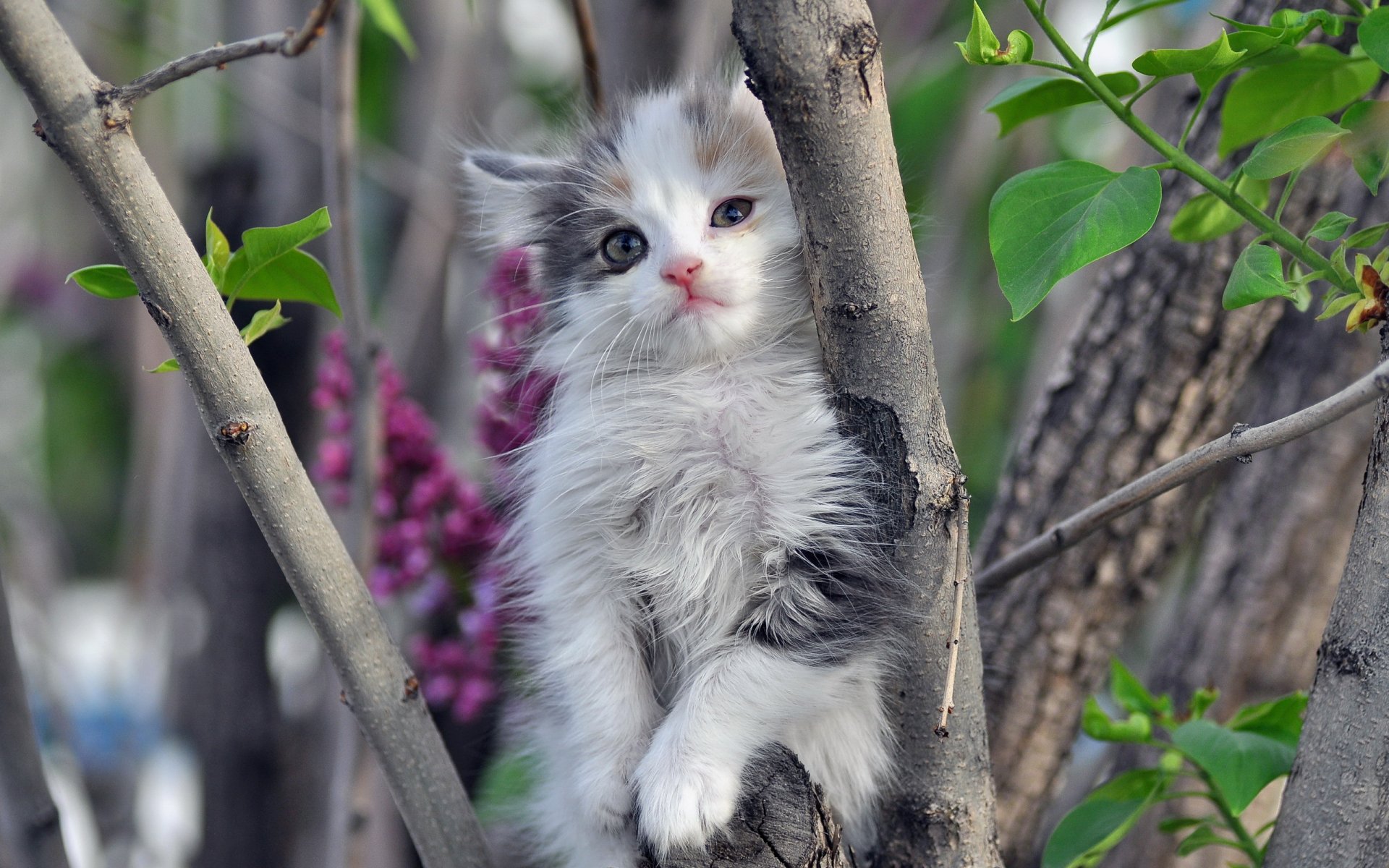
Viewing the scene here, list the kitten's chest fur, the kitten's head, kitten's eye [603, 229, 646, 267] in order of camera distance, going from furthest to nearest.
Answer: kitten's eye [603, 229, 646, 267] < the kitten's head < the kitten's chest fur

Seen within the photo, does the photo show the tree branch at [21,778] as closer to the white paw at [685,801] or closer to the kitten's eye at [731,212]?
the white paw at [685,801]

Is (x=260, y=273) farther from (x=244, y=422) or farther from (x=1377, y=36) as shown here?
(x=1377, y=36)

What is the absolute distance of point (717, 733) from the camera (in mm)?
1174

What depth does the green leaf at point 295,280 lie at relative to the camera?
1.03 meters

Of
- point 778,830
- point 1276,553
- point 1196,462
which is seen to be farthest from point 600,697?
point 1276,553

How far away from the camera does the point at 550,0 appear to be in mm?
3037

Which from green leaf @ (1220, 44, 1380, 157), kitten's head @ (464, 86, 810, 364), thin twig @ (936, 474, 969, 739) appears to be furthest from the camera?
kitten's head @ (464, 86, 810, 364)

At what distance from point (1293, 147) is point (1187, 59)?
118 millimetres

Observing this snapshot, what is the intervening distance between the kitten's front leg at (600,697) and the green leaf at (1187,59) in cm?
85

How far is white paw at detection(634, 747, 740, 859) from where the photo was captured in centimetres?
112

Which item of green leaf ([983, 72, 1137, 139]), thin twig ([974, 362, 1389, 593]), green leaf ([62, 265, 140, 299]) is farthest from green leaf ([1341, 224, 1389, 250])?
green leaf ([62, 265, 140, 299])

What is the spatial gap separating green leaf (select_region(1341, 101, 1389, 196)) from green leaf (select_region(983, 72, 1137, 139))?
19 cm

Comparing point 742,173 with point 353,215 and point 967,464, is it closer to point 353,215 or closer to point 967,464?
point 353,215

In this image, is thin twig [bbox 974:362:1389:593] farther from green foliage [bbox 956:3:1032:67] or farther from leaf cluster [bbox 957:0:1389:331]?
green foliage [bbox 956:3:1032:67]
